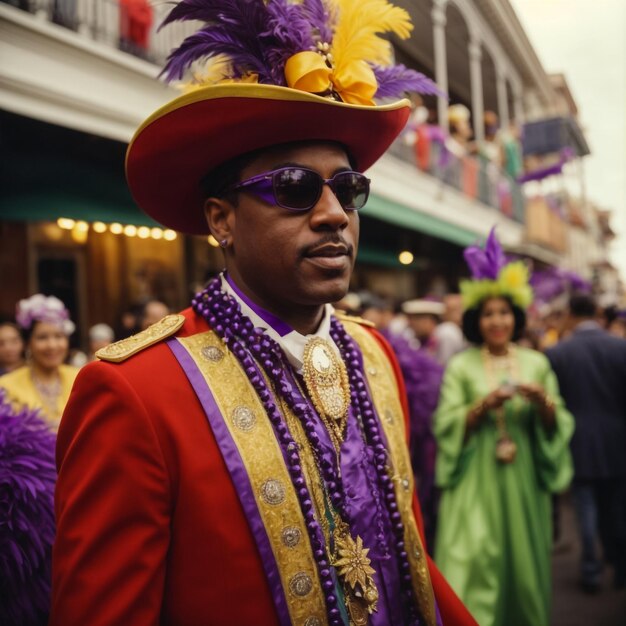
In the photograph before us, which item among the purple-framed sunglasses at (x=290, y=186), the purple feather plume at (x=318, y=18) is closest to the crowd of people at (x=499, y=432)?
the purple-framed sunglasses at (x=290, y=186)

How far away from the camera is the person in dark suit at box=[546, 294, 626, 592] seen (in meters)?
4.82

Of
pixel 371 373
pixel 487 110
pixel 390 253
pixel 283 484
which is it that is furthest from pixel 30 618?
pixel 487 110

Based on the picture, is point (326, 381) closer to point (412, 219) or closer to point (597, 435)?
point (597, 435)

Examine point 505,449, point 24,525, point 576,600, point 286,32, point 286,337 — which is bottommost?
point 576,600

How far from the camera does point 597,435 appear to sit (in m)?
4.84

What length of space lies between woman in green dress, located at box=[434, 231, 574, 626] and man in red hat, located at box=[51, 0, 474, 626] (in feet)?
5.80

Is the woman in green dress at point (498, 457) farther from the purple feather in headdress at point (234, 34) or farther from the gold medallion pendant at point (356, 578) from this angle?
the purple feather in headdress at point (234, 34)

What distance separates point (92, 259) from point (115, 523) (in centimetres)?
725

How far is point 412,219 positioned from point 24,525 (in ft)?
27.8

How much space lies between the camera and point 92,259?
26.2ft

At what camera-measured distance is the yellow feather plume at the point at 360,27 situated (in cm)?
166

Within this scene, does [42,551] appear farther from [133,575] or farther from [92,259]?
[92,259]

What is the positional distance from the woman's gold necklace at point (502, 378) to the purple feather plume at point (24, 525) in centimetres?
252

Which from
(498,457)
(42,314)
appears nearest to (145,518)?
(498,457)
